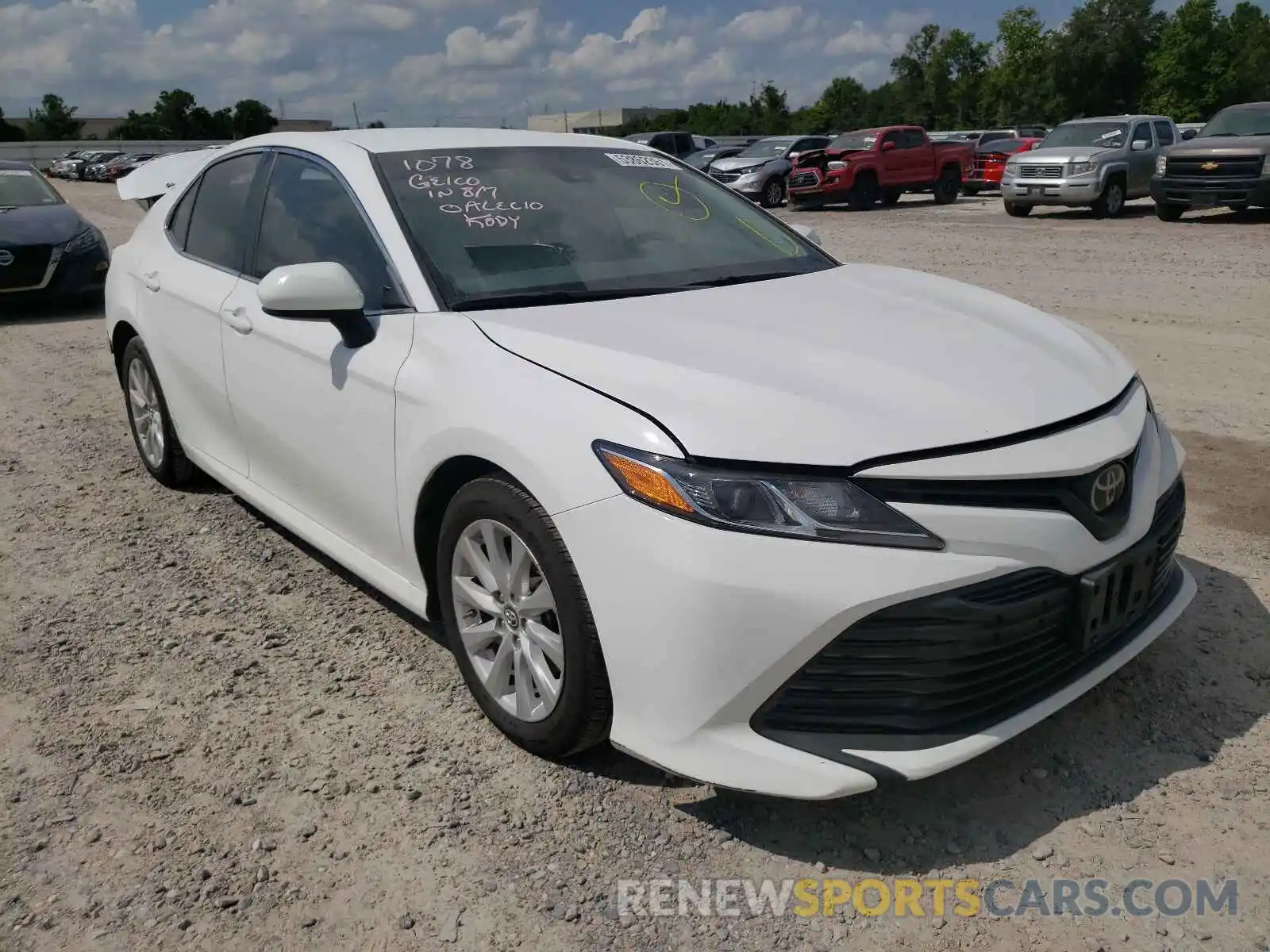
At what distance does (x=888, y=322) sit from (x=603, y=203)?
1.12 metres

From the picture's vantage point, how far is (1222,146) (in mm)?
15445

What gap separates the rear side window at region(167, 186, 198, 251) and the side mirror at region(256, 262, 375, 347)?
1710 millimetres

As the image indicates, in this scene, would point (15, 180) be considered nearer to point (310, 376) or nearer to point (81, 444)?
point (81, 444)

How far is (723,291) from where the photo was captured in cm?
320

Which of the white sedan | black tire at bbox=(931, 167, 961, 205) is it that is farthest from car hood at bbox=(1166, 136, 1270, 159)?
the white sedan

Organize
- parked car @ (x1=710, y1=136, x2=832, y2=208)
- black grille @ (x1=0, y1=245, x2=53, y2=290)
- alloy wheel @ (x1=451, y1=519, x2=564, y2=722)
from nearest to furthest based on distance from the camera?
1. alloy wheel @ (x1=451, y1=519, x2=564, y2=722)
2. black grille @ (x1=0, y1=245, x2=53, y2=290)
3. parked car @ (x1=710, y1=136, x2=832, y2=208)

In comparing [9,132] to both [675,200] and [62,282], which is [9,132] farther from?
[675,200]

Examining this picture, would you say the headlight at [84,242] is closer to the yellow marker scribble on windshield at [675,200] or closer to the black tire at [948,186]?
the yellow marker scribble on windshield at [675,200]

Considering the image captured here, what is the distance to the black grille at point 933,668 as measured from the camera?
220cm

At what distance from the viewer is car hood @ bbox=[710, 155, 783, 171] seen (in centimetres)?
2305

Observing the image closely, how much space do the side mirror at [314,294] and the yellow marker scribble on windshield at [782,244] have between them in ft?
4.87

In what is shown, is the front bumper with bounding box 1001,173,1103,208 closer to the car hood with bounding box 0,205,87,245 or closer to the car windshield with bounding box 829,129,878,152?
the car windshield with bounding box 829,129,878,152

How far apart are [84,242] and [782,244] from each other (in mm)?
9472

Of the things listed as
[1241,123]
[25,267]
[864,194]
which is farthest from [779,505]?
[864,194]
